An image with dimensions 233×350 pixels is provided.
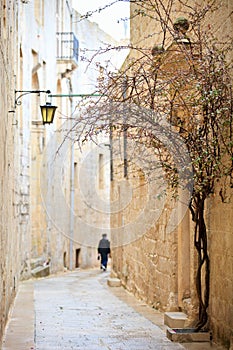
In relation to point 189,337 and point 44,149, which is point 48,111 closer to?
point 189,337

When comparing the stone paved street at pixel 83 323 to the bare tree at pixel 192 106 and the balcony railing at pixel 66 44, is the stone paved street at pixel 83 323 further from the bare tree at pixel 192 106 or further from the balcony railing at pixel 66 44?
the balcony railing at pixel 66 44

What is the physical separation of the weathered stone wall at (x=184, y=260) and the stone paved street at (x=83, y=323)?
1.34ft

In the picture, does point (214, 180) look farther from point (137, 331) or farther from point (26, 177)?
point (26, 177)

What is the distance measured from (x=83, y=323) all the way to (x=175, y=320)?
1.34 metres

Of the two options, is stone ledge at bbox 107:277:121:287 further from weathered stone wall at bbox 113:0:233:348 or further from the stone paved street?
the stone paved street

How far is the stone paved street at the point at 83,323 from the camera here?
298 inches

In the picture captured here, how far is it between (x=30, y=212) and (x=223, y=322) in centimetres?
1084

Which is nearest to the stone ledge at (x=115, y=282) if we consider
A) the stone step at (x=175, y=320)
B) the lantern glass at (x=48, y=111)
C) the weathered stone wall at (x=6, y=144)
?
the lantern glass at (x=48, y=111)

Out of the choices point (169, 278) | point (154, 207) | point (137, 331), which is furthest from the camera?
point (154, 207)

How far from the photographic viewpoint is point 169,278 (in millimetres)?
10156

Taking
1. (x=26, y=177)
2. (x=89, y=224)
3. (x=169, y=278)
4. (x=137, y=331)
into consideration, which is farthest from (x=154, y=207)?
(x=89, y=224)

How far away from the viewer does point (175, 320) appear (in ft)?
28.3

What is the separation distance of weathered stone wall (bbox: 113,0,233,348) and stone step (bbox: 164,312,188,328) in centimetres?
13

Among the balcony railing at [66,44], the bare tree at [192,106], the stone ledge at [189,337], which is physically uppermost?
the balcony railing at [66,44]
